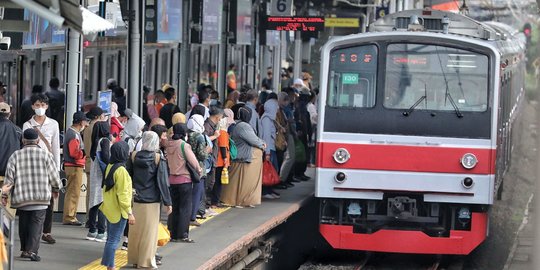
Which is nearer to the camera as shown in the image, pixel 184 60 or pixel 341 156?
pixel 341 156

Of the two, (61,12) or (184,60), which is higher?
(61,12)

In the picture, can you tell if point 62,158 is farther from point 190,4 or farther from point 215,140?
point 190,4

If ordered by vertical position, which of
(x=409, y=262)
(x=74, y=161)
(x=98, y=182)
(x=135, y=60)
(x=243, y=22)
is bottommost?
(x=409, y=262)

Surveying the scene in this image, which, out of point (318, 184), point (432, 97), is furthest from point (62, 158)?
point (432, 97)

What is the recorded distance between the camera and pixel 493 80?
15164mm

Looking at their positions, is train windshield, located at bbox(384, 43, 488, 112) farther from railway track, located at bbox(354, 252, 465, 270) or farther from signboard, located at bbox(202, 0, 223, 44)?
signboard, located at bbox(202, 0, 223, 44)

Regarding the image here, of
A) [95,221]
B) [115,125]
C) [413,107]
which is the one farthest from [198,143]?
[413,107]

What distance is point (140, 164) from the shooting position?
11.3 metres

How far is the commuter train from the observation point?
589 inches

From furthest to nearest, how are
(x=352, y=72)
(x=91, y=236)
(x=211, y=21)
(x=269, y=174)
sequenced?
(x=211, y=21) < (x=269, y=174) < (x=352, y=72) < (x=91, y=236)

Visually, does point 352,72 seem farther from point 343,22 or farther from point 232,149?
point 343,22

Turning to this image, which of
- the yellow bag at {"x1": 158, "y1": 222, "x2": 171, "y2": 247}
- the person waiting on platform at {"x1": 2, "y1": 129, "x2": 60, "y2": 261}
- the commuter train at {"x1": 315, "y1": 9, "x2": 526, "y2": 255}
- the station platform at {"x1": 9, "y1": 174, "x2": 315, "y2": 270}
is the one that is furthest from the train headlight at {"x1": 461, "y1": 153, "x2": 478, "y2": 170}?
the person waiting on platform at {"x1": 2, "y1": 129, "x2": 60, "y2": 261}

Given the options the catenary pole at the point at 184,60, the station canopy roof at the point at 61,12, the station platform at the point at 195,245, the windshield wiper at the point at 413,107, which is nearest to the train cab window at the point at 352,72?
→ the windshield wiper at the point at 413,107

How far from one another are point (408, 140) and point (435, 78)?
0.90 meters
